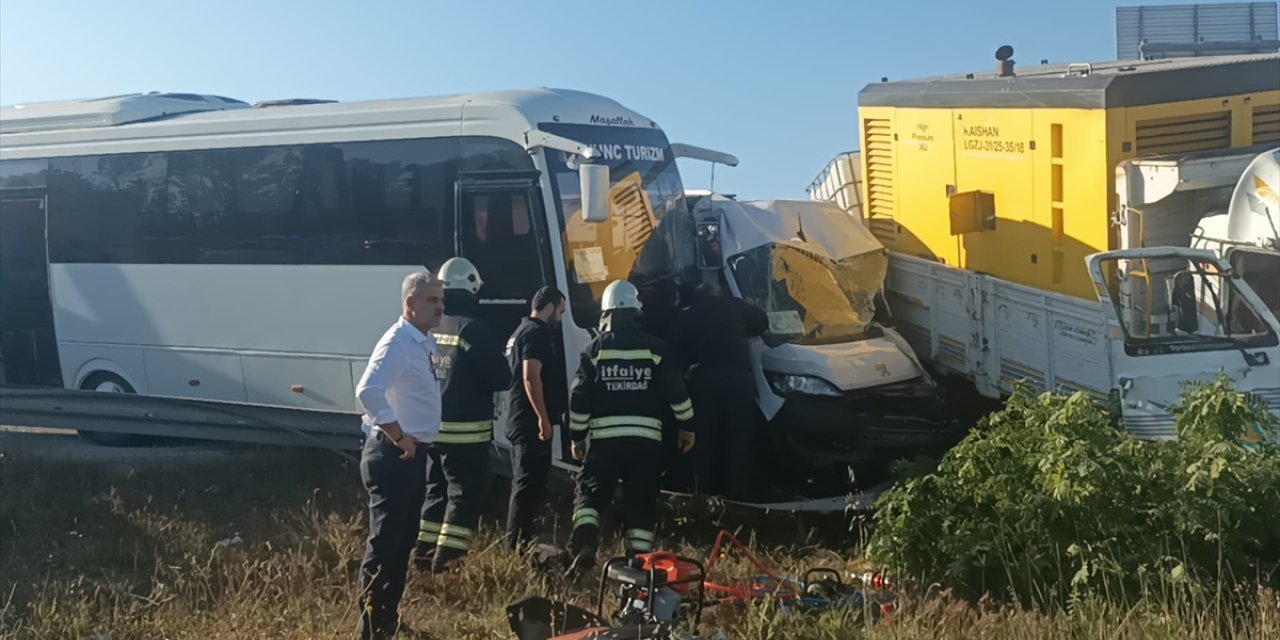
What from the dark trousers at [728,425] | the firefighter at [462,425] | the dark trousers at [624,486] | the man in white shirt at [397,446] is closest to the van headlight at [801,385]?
the dark trousers at [728,425]

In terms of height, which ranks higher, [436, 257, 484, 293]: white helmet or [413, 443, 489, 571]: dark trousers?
[436, 257, 484, 293]: white helmet

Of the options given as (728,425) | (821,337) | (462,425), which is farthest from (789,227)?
(462,425)

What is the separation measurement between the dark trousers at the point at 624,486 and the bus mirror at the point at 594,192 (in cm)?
164

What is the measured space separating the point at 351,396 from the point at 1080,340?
221 inches

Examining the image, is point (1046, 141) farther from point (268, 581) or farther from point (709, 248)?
point (268, 581)

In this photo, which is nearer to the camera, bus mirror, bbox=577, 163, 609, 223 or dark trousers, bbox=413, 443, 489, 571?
dark trousers, bbox=413, 443, 489, 571

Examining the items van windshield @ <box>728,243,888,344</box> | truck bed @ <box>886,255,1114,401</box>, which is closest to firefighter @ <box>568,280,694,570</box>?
van windshield @ <box>728,243,888,344</box>

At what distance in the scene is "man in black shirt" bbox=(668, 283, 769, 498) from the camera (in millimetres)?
8273

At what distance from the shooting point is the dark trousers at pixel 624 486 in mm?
7480

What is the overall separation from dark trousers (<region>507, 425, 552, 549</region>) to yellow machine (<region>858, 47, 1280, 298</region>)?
4218 millimetres

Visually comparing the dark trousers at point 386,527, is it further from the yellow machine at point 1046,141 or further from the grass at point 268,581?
the yellow machine at point 1046,141

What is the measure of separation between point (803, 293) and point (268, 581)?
4.56 metres

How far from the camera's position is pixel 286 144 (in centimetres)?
1059

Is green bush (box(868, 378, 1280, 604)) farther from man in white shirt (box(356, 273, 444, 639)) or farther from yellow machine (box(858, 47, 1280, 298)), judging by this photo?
yellow machine (box(858, 47, 1280, 298))
